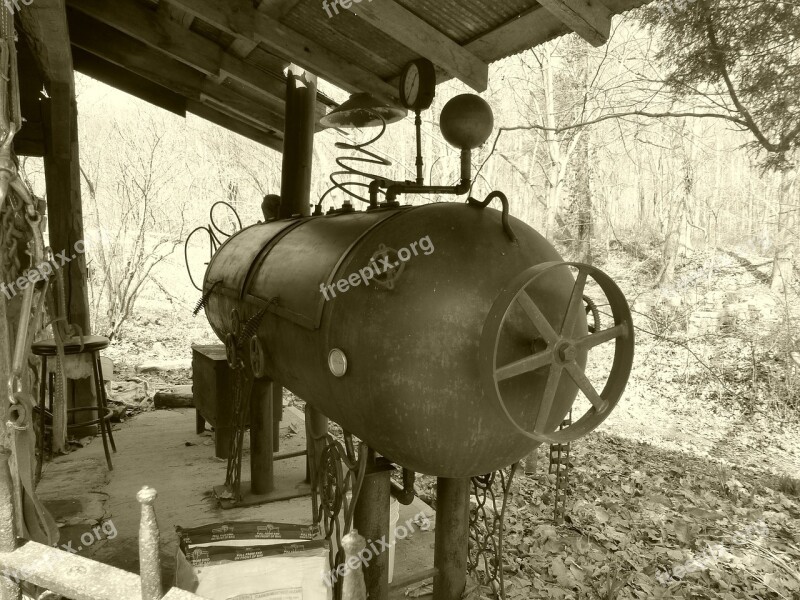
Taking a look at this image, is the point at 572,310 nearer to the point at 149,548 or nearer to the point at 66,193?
the point at 149,548

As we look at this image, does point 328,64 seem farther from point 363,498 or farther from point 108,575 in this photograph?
point 108,575

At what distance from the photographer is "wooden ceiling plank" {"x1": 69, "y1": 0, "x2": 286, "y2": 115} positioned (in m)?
4.73

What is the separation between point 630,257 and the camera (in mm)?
15039

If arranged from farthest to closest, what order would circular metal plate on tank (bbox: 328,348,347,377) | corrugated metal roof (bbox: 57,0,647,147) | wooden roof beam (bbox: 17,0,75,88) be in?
wooden roof beam (bbox: 17,0,75,88), corrugated metal roof (bbox: 57,0,647,147), circular metal plate on tank (bbox: 328,348,347,377)

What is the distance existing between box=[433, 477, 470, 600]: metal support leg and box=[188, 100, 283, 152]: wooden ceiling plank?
5444 millimetres

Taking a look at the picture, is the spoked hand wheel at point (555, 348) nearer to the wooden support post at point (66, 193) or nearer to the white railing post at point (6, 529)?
the white railing post at point (6, 529)

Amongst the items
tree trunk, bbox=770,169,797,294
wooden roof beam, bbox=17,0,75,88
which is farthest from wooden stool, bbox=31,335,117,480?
tree trunk, bbox=770,169,797,294

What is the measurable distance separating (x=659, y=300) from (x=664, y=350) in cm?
216

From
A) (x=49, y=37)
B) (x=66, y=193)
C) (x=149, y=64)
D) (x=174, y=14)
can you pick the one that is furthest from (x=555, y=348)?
(x=149, y=64)

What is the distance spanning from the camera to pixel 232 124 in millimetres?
7270

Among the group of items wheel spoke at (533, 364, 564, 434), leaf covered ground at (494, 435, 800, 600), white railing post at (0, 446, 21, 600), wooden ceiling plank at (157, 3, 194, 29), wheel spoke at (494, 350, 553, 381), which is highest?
wooden ceiling plank at (157, 3, 194, 29)

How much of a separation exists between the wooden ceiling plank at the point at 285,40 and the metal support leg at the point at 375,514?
118 inches

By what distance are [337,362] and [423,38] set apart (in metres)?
2.07

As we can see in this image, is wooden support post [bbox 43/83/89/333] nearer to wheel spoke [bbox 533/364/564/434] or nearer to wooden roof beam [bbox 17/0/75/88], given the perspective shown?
Result: wooden roof beam [bbox 17/0/75/88]
